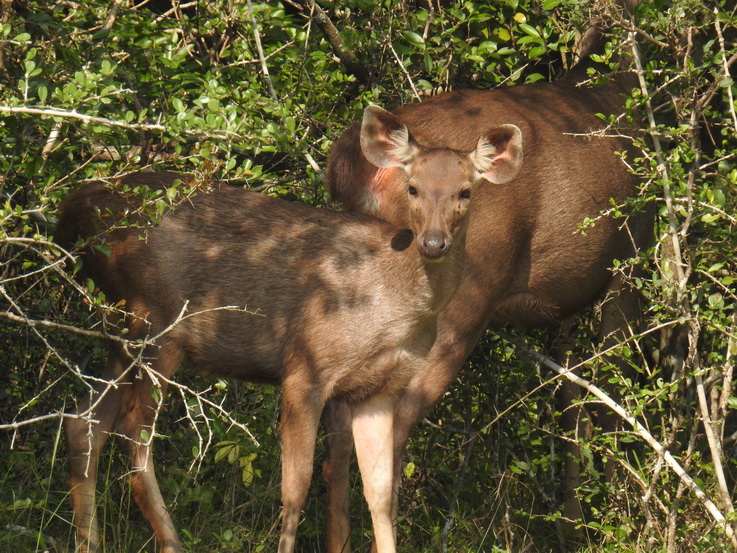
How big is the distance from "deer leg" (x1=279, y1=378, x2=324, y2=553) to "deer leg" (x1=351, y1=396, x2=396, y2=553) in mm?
451

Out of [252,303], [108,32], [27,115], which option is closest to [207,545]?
[252,303]

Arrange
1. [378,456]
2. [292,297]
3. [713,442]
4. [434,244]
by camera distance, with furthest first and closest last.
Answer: [378,456] → [292,297] → [713,442] → [434,244]

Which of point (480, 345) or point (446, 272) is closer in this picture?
point (446, 272)

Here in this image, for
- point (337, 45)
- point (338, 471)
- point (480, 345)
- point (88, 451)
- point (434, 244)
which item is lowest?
point (338, 471)

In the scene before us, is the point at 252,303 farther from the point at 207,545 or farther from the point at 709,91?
the point at 709,91

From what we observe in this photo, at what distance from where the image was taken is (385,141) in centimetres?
595

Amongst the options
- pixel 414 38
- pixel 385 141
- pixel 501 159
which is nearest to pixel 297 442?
pixel 385 141

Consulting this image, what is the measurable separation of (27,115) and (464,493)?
3.71 m

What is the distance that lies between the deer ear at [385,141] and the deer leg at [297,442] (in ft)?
3.86

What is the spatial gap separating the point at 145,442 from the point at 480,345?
227 centimetres

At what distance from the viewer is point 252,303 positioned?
620cm

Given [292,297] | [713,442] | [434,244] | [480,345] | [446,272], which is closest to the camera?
[434,244]

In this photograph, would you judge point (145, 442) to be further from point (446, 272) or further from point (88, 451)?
point (446, 272)

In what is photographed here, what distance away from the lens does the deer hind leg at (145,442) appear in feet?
19.9
